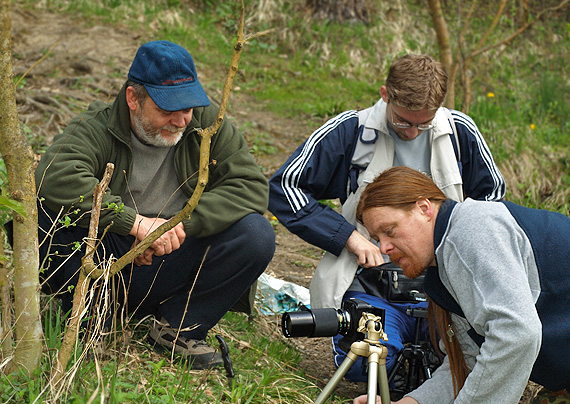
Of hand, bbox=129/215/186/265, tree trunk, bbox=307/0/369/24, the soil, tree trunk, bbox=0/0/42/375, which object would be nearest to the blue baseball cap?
hand, bbox=129/215/186/265

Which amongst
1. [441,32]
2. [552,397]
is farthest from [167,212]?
[441,32]

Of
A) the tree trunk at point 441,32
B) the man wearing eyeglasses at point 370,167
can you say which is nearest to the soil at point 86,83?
the man wearing eyeglasses at point 370,167

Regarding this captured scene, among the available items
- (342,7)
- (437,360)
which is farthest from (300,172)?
(342,7)

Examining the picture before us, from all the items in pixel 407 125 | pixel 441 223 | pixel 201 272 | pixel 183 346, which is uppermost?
pixel 407 125

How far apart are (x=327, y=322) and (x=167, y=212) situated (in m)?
1.09

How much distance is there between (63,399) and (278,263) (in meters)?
2.50

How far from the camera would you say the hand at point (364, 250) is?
10.5ft

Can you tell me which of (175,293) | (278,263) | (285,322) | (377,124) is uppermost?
(377,124)

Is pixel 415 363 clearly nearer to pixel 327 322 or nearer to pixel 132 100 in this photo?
pixel 327 322

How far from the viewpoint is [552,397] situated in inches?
105

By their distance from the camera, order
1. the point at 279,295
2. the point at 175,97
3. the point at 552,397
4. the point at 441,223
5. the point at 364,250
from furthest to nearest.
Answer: the point at 279,295
the point at 364,250
the point at 175,97
the point at 552,397
the point at 441,223

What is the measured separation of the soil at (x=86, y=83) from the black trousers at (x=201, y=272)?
130 centimetres

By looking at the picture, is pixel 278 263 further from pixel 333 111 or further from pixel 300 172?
pixel 333 111

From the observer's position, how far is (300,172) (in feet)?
11.1
